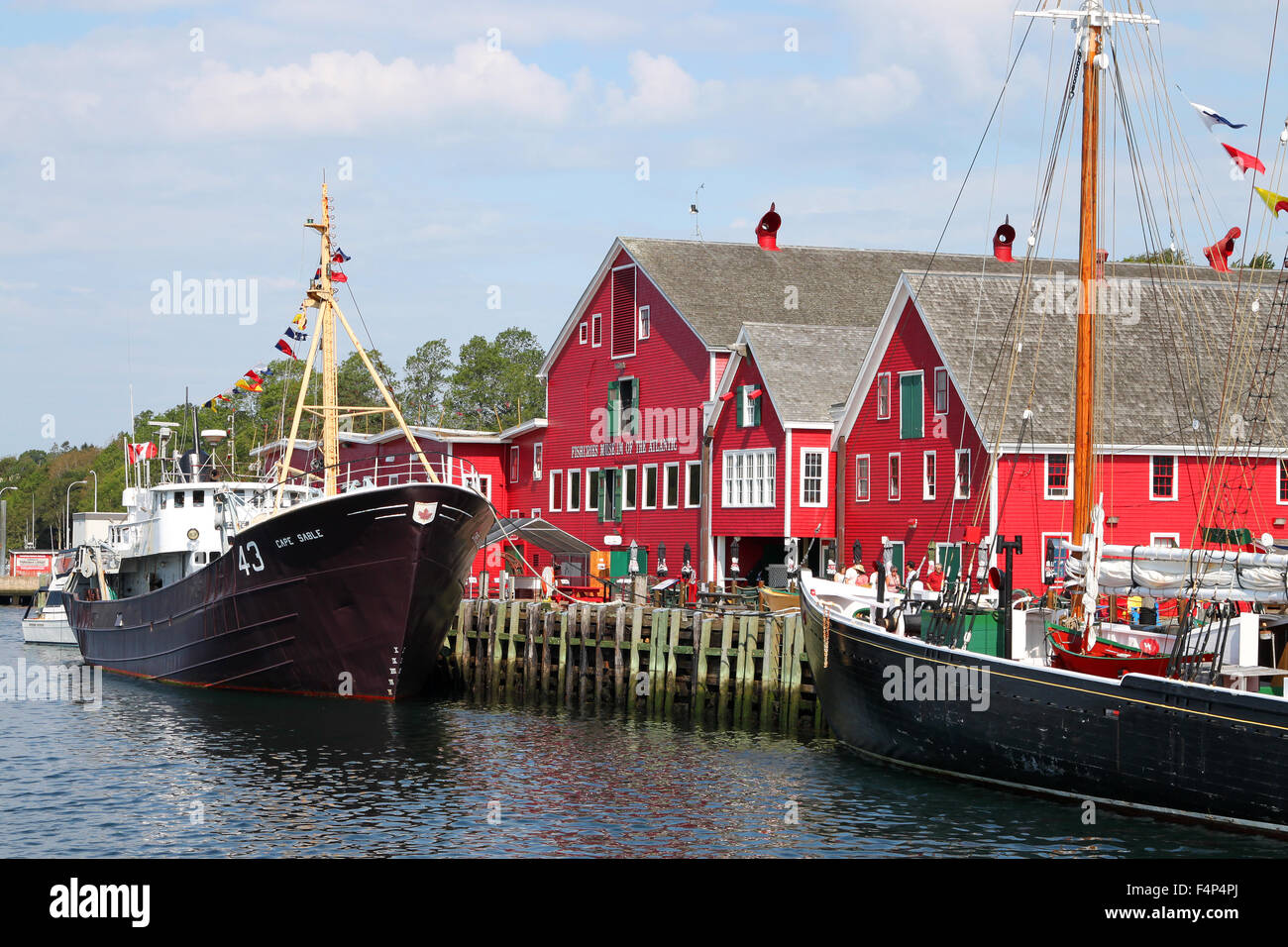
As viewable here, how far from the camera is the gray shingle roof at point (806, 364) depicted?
143 ft

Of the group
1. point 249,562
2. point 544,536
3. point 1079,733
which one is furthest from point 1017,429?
point 249,562

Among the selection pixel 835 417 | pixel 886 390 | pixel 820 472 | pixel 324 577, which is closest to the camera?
pixel 324 577

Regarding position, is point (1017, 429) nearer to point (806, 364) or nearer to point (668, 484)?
point (806, 364)

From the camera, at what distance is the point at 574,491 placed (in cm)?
5372

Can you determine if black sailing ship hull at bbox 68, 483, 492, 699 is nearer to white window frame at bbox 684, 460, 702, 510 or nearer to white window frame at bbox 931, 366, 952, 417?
white window frame at bbox 931, 366, 952, 417

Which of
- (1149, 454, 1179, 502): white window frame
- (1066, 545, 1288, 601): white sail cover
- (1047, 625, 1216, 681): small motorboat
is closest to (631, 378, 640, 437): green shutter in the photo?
(1149, 454, 1179, 502): white window frame

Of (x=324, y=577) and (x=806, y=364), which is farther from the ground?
(x=806, y=364)

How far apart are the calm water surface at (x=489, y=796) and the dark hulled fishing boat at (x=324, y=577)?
246 centimetres

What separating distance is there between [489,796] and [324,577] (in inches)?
460

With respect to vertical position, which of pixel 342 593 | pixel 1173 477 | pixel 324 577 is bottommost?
pixel 342 593

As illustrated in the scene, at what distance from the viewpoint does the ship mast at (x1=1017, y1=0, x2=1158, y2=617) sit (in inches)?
953

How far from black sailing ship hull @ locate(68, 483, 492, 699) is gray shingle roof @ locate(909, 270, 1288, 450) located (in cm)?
1336

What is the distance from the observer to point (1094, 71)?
2470 cm
